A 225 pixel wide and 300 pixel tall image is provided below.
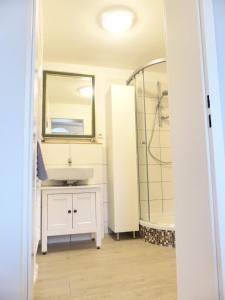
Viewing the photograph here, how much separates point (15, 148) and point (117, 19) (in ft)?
6.61

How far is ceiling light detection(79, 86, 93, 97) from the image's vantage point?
3.27 metres

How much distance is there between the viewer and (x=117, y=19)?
2.32 m

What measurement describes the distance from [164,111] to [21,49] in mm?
2758

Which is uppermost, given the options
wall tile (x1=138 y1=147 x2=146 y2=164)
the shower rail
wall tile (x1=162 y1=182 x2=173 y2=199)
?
the shower rail

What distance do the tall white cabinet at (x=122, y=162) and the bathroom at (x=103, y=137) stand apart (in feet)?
0.04

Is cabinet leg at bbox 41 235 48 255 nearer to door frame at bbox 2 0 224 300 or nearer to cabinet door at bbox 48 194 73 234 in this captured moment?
cabinet door at bbox 48 194 73 234

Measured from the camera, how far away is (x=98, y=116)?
131 inches

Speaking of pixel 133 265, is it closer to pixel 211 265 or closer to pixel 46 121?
pixel 211 265

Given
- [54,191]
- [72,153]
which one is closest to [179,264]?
[54,191]

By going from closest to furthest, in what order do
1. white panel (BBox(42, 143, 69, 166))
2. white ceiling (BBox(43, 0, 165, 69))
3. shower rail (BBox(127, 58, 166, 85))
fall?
white ceiling (BBox(43, 0, 165, 69)) < shower rail (BBox(127, 58, 166, 85)) < white panel (BBox(42, 143, 69, 166))

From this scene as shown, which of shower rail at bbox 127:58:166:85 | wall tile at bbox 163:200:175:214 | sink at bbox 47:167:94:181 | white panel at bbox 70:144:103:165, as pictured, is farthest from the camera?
wall tile at bbox 163:200:175:214

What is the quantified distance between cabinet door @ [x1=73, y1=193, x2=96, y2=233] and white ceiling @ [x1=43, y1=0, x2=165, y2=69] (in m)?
1.84

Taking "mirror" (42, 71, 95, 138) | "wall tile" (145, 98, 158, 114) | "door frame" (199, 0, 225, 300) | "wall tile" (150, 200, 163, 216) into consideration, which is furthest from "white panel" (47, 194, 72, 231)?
"door frame" (199, 0, 225, 300)

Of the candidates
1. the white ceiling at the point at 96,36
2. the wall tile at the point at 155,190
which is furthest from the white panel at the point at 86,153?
the white ceiling at the point at 96,36
